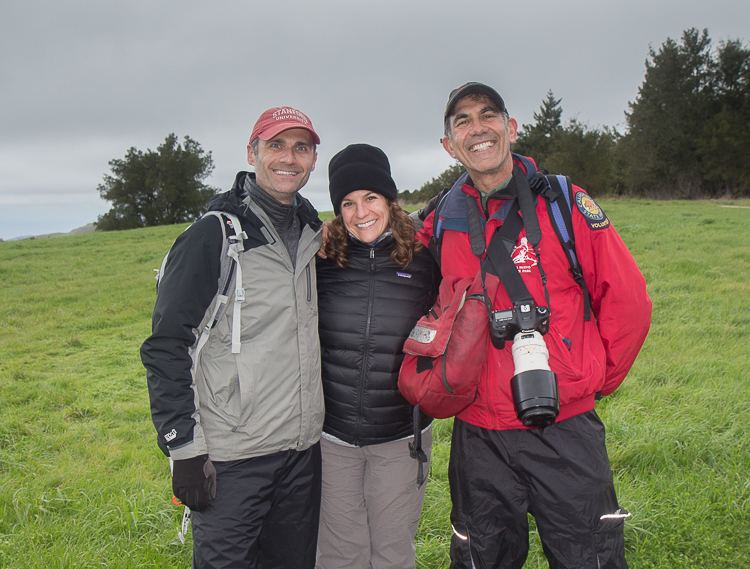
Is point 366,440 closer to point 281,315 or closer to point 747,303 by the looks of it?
point 281,315

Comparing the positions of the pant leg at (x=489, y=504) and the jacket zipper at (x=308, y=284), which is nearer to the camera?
the pant leg at (x=489, y=504)

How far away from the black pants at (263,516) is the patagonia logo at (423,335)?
942 millimetres

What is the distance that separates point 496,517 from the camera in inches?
100

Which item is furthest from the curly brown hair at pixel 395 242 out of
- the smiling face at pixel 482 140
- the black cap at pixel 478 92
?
the black cap at pixel 478 92

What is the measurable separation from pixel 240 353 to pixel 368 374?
723 mm

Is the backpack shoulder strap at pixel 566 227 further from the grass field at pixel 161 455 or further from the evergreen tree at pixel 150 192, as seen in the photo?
the evergreen tree at pixel 150 192

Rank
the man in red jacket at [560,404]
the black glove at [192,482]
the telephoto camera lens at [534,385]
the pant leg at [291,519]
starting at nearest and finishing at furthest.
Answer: the telephoto camera lens at [534,385], the black glove at [192,482], the man in red jacket at [560,404], the pant leg at [291,519]

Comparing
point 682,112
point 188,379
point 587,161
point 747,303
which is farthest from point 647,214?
point 682,112

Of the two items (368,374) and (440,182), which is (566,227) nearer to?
(368,374)

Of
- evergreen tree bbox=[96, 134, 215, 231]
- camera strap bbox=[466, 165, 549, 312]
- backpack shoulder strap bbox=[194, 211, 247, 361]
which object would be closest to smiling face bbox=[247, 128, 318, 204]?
backpack shoulder strap bbox=[194, 211, 247, 361]

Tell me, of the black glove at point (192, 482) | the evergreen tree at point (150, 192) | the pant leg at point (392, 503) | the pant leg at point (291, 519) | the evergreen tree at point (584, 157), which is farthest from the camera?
the evergreen tree at point (150, 192)

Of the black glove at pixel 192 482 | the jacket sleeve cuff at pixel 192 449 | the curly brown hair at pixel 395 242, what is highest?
the curly brown hair at pixel 395 242

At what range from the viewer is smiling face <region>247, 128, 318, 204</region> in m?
2.77

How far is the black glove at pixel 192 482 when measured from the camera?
2266 mm
